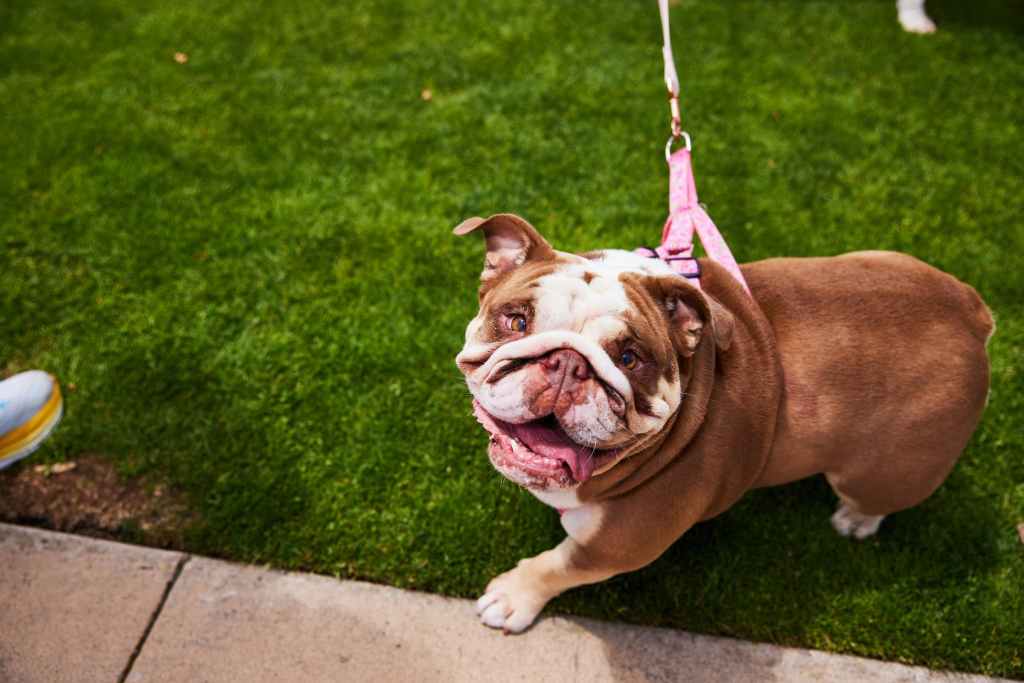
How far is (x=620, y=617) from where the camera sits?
3539mm

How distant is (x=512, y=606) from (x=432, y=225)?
2.55m

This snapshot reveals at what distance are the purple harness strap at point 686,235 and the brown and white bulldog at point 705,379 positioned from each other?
0.30 ft

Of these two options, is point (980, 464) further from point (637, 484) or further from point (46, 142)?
point (46, 142)

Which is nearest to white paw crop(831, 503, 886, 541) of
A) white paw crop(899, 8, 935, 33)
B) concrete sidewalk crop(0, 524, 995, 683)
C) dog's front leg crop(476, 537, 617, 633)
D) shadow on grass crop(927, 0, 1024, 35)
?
concrete sidewalk crop(0, 524, 995, 683)

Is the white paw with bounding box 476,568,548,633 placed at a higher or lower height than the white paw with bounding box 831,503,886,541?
higher

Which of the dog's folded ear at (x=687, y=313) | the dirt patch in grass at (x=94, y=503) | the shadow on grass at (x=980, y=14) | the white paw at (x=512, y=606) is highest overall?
the dog's folded ear at (x=687, y=313)

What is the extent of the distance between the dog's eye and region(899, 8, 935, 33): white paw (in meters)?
5.55

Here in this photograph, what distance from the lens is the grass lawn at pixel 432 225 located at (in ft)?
12.2

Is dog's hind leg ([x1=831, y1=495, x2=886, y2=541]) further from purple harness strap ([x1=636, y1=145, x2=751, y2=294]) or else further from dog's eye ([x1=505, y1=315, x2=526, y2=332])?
dog's eye ([x1=505, y1=315, x2=526, y2=332])

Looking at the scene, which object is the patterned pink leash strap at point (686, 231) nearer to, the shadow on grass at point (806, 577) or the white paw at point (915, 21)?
the shadow on grass at point (806, 577)

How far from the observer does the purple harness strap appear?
3.04 metres

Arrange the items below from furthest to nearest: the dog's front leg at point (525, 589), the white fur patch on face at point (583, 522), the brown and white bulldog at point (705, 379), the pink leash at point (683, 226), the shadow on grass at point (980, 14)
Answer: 1. the shadow on grass at point (980, 14)
2. the dog's front leg at point (525, 589)
3. the pink leash at point (683, 226)
4. the white fur patch on face at point (583, 522)
5. the brown and white bulldog at point (705, 379)

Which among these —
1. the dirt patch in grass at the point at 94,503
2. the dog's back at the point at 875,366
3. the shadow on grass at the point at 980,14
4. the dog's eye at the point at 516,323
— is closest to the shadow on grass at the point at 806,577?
the dog's back at the point at 875,366

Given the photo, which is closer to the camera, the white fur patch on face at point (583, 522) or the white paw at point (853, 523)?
the white fur patch on face at point (583, 522)
